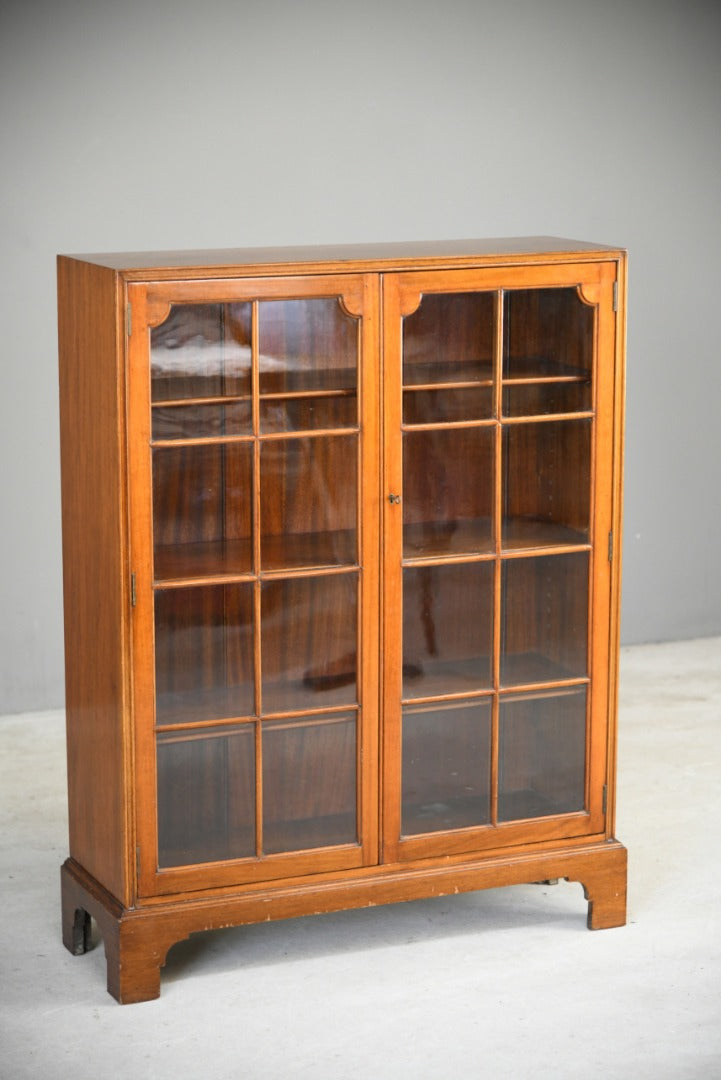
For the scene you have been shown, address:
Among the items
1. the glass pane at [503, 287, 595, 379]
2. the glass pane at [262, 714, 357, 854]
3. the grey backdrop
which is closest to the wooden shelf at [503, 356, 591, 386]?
the glass pane at [503, 287, 595, 379]

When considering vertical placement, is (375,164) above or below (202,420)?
Result: above

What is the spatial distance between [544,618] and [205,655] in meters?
0.76

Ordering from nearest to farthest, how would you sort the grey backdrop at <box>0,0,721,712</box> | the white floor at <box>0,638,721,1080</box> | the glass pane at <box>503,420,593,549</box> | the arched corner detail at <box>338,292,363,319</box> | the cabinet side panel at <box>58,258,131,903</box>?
the white floor at <box>0,638,721,1080</box> → the cabinet side panel at <box>58,258,131,903</box> → the arched corner detail at <box>338,292,363,319</box> → the glass pane at <box>503,420,593,549</box> → the grey backdrop at <box>0,0,721,712</box>

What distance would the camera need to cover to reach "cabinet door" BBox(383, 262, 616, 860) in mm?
3486

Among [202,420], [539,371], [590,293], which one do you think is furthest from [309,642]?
[590,293]

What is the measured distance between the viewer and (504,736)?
3672 millimetres

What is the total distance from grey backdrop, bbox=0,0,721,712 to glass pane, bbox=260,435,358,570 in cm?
190

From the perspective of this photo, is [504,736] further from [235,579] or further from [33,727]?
[33,727]

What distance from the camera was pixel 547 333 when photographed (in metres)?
3.54

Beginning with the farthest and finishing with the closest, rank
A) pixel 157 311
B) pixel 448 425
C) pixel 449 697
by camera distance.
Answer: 1. pixel 449 697
2. pixel 448 425
3. pixel 157 311

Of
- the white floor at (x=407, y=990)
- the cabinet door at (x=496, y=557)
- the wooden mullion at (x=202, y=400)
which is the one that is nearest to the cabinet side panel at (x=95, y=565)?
the wooden mullion at (x=202, y=400)

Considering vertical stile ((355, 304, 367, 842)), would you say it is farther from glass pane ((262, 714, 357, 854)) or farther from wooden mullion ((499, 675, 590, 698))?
Result: wooden mullion ((499, 675, 590, 698))

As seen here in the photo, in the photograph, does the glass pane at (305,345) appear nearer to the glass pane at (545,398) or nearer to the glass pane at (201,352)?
the glass pane at (201,352)

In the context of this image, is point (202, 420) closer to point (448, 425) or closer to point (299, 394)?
point (299, 394)
